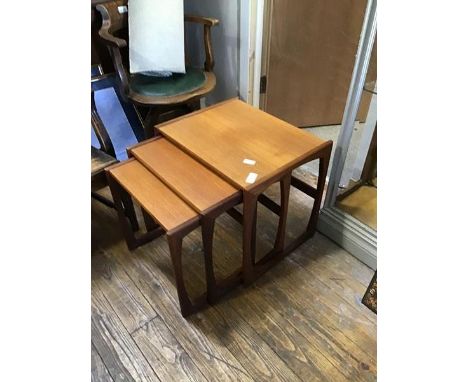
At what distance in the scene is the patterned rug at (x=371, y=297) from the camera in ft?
4.18

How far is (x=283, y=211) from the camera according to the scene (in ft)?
4.42

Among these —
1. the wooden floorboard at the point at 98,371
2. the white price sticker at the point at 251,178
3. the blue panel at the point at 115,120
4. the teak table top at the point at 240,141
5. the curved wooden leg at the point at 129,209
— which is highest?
the teak table top at the point at 240,141

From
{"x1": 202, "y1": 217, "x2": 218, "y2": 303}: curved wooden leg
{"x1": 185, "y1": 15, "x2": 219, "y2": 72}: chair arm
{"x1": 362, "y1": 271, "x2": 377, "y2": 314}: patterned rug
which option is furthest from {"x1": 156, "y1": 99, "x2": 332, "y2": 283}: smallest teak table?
{"x1": 185, "y1": 15, "x2": 219, "y2": 72}: chair arm

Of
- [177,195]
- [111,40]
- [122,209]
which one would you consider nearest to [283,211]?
[177,195]

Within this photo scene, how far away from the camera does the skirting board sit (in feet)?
4.74

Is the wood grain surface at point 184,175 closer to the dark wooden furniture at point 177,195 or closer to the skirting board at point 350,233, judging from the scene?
the dark wooden furniture at point 177,195

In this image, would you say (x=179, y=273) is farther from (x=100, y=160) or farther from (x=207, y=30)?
(x=207, y=30)

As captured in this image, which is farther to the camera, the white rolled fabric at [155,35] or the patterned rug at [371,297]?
the white rolled fabric at [155,35]

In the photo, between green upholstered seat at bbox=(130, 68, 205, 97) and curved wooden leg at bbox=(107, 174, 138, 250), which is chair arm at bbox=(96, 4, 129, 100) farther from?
curved wooden leg at bbox=(107, 174, 138, 250)

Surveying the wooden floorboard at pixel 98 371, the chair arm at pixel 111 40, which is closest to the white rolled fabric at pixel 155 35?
the chair arm at pixel 111 40

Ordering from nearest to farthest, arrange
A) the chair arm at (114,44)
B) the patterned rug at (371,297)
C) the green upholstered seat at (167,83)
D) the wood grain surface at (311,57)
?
the patterned rug at (371,297) → the chair arm at (114,44) → the green upholstered seat at (167,83) → the wood grain surface at (311,57)

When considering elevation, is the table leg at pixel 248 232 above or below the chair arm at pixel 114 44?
below

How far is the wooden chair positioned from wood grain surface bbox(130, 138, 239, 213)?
399 mm

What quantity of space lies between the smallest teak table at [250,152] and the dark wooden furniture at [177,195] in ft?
0.14
